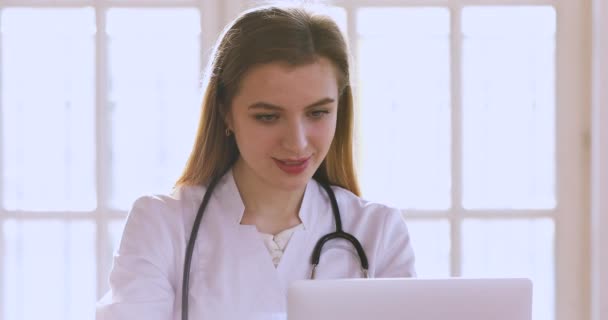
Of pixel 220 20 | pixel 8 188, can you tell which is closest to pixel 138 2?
pixel 220 20

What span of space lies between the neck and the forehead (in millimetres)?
217

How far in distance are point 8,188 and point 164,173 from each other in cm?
48

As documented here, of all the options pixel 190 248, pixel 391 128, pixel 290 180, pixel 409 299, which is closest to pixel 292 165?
pixel 290 180

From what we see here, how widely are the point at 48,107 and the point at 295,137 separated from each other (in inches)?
56.0

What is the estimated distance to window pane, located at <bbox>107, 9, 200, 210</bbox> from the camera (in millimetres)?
2770

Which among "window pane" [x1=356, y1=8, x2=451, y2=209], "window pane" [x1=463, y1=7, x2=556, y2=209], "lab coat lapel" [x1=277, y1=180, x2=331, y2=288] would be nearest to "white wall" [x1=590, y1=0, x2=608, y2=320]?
"window pane" [x1=463, y1=7, x2=556, y2=209]

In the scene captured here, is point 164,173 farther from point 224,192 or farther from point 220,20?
point 224,192

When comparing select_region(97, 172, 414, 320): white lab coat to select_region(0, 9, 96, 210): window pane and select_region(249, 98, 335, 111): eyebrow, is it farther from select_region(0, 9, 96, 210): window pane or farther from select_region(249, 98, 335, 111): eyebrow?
select_region(0, 9, 96, 210): window pane

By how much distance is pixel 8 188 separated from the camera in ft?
9.16

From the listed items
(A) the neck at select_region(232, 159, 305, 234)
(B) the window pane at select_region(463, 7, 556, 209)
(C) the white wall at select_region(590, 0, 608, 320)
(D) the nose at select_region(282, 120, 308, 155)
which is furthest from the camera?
(B) the window pane at select_region(463, 7, 556, 209)

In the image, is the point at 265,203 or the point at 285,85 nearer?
the point at 285,85

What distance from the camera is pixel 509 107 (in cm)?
283

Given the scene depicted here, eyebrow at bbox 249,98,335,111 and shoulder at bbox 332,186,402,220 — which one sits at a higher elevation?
eyebrow at bbox 249,98,335,111

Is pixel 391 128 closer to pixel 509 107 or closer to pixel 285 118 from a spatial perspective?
pixel 509 107
